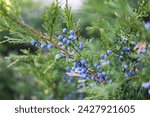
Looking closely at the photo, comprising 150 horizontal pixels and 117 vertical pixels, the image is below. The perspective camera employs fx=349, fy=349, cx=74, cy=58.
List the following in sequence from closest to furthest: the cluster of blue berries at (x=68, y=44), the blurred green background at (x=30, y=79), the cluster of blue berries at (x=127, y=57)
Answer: the cluster of blue berries at (x=127, y=57)
the cluster of blue berries at (x=68, y=44)
the blurred green background at (x=30, y=79)

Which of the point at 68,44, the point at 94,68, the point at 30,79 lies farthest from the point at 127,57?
the point at 30,79

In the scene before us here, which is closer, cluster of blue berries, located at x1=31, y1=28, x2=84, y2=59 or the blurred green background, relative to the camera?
cluster of blue berries, located at x1=31, y1=28, x2=84, y2=59

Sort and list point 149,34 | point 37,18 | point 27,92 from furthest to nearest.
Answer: point 37,18, point 27,92, point 149,34

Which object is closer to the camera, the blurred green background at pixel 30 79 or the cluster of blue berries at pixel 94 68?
the cluster of blue berries at pixel 94 68

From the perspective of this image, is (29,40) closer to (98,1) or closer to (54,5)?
(54,5)

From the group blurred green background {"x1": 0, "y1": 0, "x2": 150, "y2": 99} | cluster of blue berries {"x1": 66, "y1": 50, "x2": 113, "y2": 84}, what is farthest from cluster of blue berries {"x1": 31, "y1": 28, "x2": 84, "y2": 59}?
blurred green background {"x1": 0, "y1": 0, "x2": 150, "y2": 99}

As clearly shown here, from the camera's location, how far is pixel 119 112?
1.36 m

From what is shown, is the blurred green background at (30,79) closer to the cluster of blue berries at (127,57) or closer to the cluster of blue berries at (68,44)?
the cluster of blue berries at (68,44)

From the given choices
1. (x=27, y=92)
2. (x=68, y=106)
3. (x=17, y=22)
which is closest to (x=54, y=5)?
(x=17, y=22)

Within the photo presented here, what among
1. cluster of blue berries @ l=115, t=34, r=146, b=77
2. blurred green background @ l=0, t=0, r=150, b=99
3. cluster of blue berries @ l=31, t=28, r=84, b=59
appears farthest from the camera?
blurred green background @ l=0, t=0, r=150, b=99

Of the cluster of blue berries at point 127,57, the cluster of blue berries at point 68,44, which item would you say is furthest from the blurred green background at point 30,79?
the cluster of blue berries at point 127,57

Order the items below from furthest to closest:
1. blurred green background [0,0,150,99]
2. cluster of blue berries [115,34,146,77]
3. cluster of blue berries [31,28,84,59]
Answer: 1. blurred green background [0,0,150,99]
2. cluster of blue berries [31,28,84,59]
3. cluster of blue berries [115,34,146,77]

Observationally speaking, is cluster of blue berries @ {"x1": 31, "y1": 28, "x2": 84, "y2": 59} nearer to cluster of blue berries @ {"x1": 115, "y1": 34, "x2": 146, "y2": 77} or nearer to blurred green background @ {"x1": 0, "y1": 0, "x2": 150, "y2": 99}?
cluster of blue berries @ {"x1": 115, "y1": 34, "x2": 146, "y2": 77}

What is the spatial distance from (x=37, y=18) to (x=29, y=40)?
2.18 m
